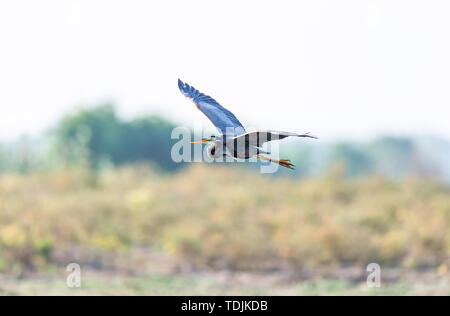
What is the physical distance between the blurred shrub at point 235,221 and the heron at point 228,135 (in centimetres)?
829

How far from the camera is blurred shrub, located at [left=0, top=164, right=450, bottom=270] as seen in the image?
16156 mm

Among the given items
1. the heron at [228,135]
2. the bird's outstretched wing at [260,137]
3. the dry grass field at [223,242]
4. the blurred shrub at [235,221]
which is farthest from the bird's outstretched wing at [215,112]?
the blurred shrub at [235,221]

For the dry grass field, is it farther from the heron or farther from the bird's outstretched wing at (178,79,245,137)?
the heron

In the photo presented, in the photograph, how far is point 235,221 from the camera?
18.3 metres

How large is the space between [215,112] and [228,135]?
0.72 m

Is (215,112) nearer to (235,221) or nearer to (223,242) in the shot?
(223,242)

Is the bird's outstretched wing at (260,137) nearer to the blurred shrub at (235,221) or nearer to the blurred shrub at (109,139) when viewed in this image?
the blurred shrub at (235,221)

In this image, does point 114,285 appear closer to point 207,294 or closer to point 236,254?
point 207,294

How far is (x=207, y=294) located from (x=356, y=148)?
49854 mm

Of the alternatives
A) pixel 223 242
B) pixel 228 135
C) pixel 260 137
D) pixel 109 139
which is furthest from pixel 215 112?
pixel 109 139

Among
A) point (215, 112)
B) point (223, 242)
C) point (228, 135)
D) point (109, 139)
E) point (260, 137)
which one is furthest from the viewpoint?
point (109, 139)

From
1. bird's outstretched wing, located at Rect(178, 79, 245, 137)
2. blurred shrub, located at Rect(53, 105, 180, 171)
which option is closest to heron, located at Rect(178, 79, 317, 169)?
bird's outstretched wing, located at Rect(178, 79, 245, 137)
